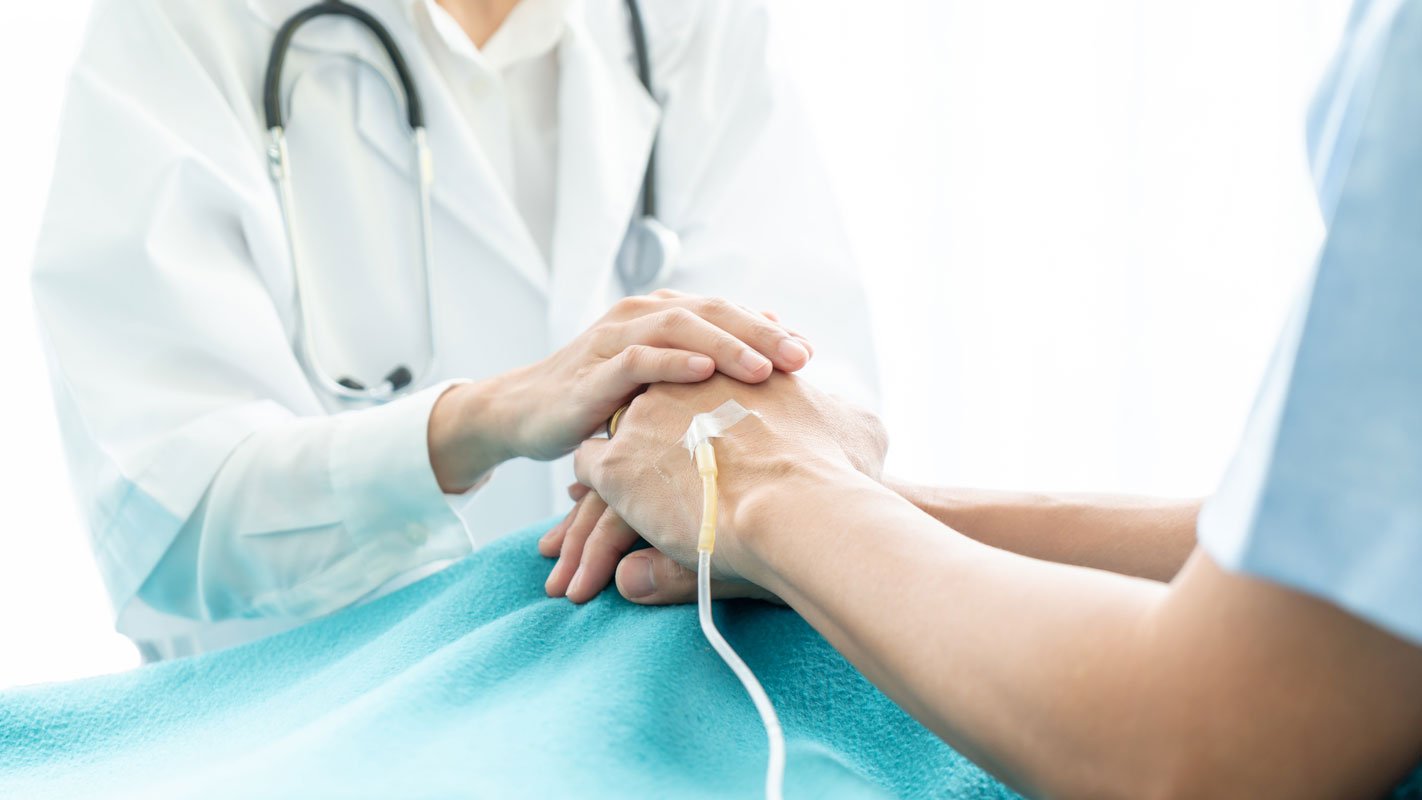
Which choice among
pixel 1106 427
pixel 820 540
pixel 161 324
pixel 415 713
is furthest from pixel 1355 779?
pixel 1106 427

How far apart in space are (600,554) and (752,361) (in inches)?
7.5

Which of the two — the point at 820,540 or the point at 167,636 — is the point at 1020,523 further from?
the point at 167,636

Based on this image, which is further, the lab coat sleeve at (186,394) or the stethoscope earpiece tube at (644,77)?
the stethoscope earpiece tube at (644,77)

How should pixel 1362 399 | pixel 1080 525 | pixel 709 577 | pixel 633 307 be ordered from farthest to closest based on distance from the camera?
1. pixel 633 307
2. pixel 1080 525
3. pixel 709 577
4. pixel 1362 399

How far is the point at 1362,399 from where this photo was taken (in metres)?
0.41

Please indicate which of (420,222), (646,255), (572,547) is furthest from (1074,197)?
(572,547)

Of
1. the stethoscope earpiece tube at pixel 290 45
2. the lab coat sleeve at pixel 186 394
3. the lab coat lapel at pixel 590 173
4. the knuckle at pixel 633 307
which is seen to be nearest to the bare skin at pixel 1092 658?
the knuckle at pixel 633 307

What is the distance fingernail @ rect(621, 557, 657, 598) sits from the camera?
2.81ft

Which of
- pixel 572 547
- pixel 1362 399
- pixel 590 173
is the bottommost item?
pixel 572 547

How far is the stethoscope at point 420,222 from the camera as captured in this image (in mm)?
1247

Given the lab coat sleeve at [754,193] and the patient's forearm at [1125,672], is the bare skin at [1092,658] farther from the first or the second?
the lab coat sleeve at [754,193]

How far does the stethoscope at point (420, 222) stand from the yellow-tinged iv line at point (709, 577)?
54 cm

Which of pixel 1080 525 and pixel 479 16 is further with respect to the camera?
pixel 479 16

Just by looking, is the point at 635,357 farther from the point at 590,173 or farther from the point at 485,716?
the point at 590,173
